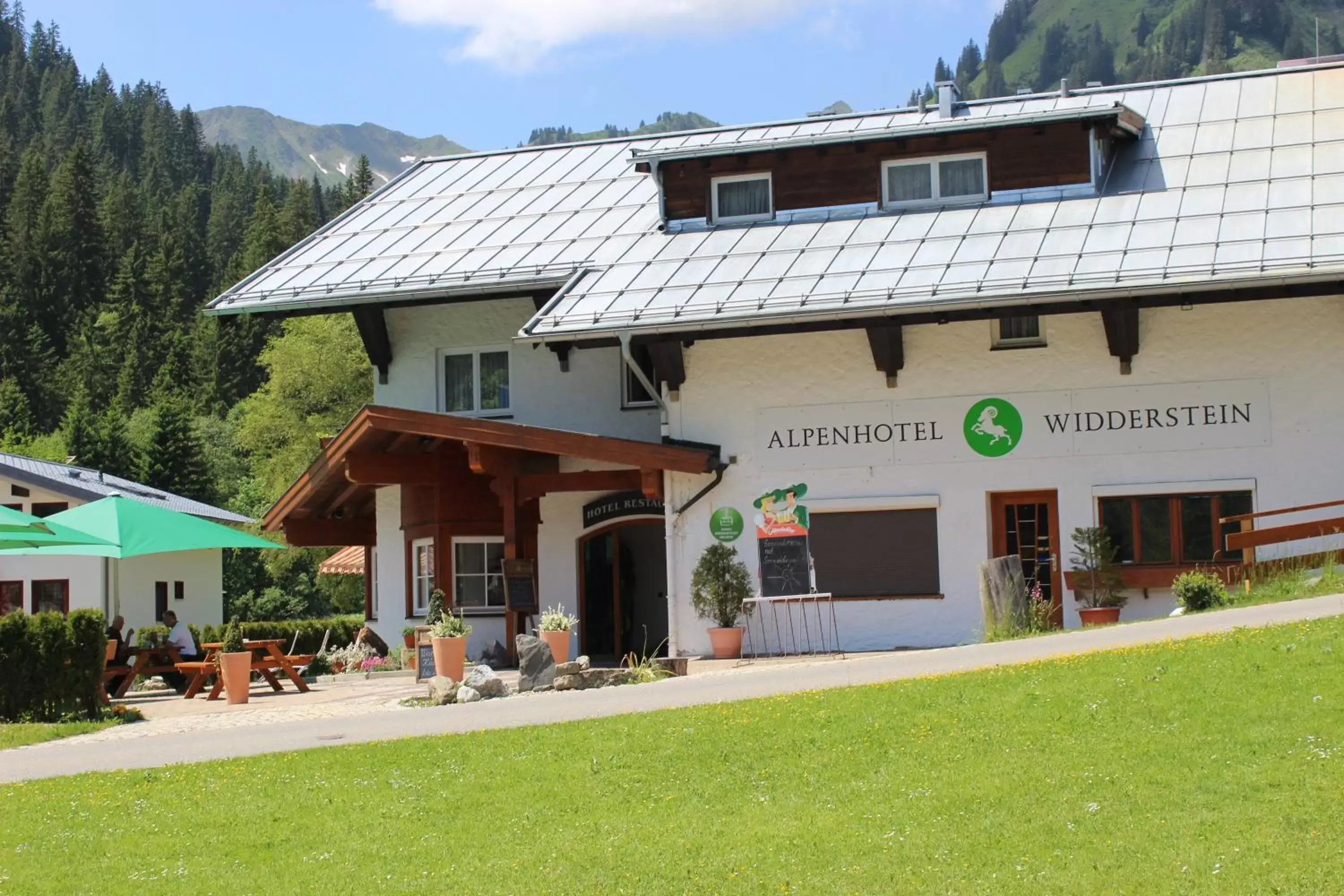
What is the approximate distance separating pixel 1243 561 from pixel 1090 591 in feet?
5.74

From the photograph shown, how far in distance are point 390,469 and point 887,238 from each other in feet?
23.9

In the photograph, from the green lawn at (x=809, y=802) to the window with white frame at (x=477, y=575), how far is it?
37.7 feet

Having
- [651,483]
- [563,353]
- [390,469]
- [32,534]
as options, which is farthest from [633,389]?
[32,534]

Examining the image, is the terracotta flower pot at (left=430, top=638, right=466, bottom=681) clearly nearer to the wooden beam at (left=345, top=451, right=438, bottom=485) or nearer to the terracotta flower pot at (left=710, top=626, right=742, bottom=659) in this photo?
the terracotta flower pot at (left=710, top=626, right=742, bottom=659)

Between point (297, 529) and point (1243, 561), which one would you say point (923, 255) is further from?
point (297, 529)

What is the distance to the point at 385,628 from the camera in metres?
25.8

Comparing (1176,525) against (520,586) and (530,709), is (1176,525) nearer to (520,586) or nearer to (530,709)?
(520,586)

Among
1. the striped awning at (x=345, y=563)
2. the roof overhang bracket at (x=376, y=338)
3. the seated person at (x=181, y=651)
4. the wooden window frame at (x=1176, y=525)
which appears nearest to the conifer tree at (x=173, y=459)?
the striped awning at (x=345, y=563)

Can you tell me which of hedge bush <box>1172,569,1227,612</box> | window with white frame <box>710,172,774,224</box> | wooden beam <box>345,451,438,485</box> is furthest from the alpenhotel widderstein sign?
wooden beam <box>345,451,438,485</box>

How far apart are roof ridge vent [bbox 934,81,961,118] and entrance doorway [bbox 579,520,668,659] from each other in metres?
7.26

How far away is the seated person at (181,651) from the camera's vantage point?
2238 centimetres

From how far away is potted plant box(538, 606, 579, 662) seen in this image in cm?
1958

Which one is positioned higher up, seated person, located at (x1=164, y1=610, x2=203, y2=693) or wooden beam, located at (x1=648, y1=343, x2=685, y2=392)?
wooden beam, located at (x1=648, y1=343, x2=685, y2=392)

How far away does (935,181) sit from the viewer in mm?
22812
